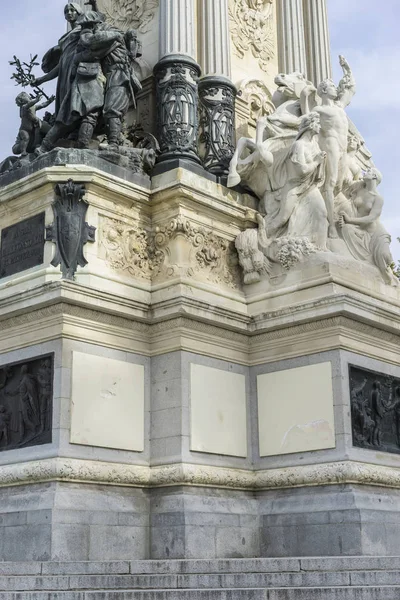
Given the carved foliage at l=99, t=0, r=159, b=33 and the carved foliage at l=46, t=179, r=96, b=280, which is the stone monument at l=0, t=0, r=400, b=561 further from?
the carved foliage at l=99, t=0, r=159, b=33

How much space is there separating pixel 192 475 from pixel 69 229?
3883 millimetres

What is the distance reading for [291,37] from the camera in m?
17.8

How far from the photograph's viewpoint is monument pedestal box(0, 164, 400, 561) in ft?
39.2

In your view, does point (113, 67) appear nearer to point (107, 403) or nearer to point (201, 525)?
point (107, 403)

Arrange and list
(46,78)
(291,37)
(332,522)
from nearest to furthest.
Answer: (332,522)
(46,78)
(291,37)

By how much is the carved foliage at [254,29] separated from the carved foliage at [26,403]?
7.73 metres

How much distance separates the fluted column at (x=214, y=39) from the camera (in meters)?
15.8

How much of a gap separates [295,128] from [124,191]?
11.6ft

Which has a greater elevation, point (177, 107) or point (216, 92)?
point (216, 92)

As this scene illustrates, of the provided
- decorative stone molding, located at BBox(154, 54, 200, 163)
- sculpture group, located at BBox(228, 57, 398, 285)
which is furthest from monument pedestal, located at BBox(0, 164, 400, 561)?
decorative stone molding, located at BBox(154, 54, 200, 163)

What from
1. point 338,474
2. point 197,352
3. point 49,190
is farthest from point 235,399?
point 49,190

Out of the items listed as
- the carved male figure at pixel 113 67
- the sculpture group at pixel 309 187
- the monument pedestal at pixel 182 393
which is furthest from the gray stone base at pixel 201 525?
the carved male figure at pixel 113 67

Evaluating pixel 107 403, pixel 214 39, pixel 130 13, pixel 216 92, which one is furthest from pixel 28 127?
pixel 107 403

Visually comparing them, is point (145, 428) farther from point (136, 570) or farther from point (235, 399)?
point (136, 570)
